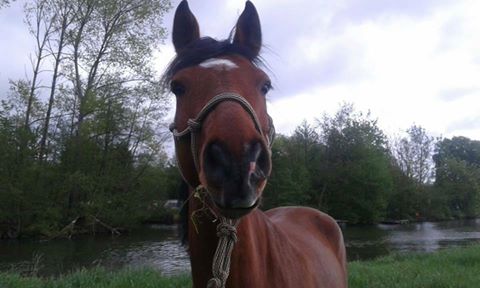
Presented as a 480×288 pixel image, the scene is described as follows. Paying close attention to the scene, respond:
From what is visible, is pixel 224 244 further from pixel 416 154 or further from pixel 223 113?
pixel 416 154

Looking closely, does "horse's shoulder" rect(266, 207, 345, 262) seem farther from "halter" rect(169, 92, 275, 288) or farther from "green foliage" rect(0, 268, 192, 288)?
"green foliage" rect(0, 268, 192, 288)

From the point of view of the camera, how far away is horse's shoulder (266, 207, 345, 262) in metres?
4.49

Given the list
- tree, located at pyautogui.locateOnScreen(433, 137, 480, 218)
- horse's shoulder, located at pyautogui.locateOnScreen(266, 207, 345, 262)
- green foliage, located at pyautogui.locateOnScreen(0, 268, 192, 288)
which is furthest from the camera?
tree, located at pyautogui.locateOnScreen(433, 137, 480, 218)

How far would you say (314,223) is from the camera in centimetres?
487

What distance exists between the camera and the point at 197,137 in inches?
82.7

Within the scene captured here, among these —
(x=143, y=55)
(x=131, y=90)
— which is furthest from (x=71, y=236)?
(x=143, y=55)

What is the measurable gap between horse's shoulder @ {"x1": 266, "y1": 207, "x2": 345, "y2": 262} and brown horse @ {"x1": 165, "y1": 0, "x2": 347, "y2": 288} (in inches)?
53.3

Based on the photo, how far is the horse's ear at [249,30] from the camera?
262cm

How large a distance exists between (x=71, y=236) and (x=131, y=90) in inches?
433

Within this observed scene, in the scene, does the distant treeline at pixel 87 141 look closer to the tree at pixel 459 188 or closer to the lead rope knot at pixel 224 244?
the lead rope knot at pixel 224 244

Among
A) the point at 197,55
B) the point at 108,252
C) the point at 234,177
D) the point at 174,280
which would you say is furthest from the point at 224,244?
the point at 108,252

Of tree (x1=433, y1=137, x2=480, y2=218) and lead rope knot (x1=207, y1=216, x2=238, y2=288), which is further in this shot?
tree (x1=433, y1=137, x2=480, y2=218)

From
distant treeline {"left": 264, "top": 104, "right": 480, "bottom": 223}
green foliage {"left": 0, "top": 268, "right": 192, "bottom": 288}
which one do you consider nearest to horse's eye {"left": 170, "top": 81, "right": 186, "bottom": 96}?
green foliage {"left": 0, "top": 268, "right": 192, "bottom": 288}

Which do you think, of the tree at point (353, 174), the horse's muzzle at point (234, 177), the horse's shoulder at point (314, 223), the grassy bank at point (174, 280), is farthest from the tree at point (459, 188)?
the horse's muzzle at point (234, 177)
